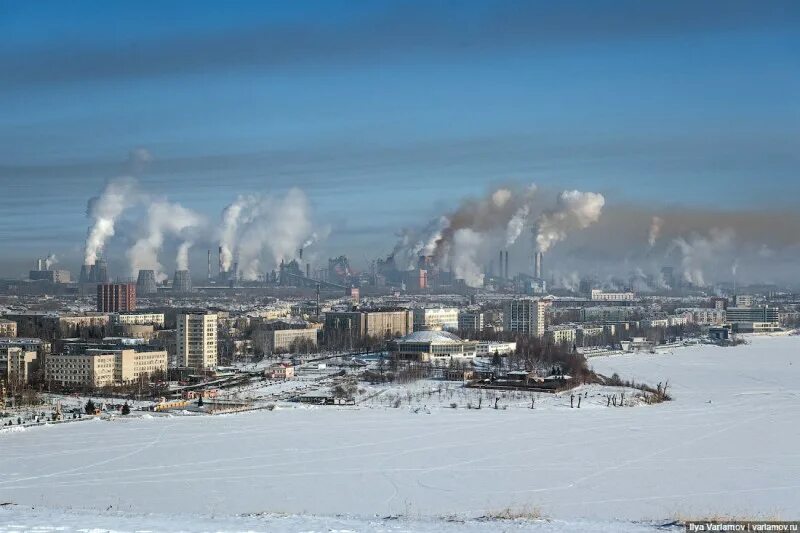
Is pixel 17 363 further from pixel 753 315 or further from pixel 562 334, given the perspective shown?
pixel 753 315

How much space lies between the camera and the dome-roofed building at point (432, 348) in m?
26.4

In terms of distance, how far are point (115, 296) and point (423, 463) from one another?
121 feet

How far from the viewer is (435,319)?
39281 mm

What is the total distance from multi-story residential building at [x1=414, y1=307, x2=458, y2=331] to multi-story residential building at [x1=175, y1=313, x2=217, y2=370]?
41.9 feet

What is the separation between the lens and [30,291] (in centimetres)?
6372

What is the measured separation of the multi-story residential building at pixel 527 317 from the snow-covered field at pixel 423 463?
20343 mm

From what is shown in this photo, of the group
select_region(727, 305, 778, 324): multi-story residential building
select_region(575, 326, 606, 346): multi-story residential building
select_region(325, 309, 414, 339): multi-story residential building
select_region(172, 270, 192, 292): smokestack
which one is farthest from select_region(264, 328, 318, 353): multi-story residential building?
select_region(172, 270, 192, 292): smokestack

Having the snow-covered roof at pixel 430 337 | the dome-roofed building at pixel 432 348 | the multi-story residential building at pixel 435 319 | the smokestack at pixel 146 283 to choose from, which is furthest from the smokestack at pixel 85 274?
the dome-roofed building at pixel 432 348

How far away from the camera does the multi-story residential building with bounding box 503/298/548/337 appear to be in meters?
36.8

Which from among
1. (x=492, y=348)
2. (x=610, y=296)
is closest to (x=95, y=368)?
(x=492, y=348)

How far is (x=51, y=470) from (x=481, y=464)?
4128mm

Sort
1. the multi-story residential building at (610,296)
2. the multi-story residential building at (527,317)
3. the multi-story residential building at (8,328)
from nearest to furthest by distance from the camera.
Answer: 1. the multi-story residential building at (8,328)
2. the multi-story residential building at (527,317)
3. the multi-story residential building at (610,296)

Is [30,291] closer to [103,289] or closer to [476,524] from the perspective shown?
[103,289]

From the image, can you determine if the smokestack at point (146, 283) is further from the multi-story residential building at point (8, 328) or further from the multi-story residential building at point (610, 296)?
the multi-story residential building at point (610, 296)
